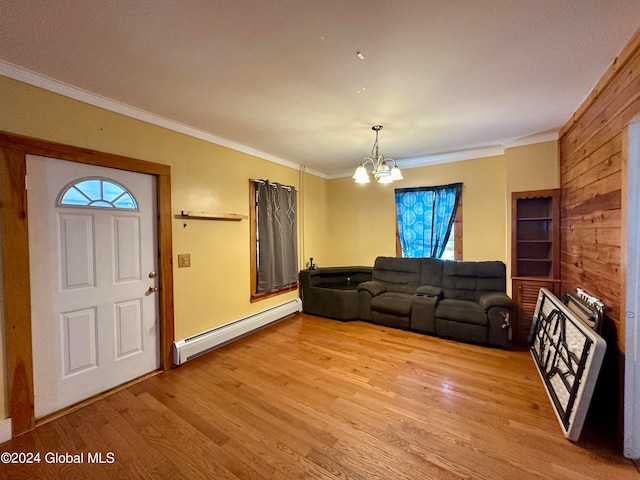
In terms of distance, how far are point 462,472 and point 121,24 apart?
3199 mm

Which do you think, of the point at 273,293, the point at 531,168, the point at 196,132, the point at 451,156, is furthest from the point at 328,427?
the point at 451,156

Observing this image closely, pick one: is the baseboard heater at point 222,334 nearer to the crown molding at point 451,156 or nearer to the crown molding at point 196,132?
the crown molding at point 196,132

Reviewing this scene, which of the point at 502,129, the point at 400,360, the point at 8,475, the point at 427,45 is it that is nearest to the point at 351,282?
the point at 400,360

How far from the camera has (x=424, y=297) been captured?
363 cm

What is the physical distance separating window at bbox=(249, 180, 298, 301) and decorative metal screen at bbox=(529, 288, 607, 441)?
328 centimetres

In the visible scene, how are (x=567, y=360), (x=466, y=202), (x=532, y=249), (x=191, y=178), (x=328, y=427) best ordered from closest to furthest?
1. (x=328, y=427)
2. (x=567, y=360)
3. (x=191, y=178)
4. (x=532, y=249)
5. (x=466, y=202)

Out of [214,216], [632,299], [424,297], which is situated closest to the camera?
[632,299]

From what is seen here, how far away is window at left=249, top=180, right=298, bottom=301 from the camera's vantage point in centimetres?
378

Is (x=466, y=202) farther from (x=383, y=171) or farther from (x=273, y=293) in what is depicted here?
(x=273, y=293)

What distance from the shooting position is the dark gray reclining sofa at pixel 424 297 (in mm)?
3170

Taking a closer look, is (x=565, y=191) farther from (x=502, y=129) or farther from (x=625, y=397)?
(x=625, y=397)

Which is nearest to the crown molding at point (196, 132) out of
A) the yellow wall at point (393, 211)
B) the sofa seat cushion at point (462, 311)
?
the yellow wall at point (393, 211)

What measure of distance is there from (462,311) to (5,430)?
4.26 metres

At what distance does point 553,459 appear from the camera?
1.58m
